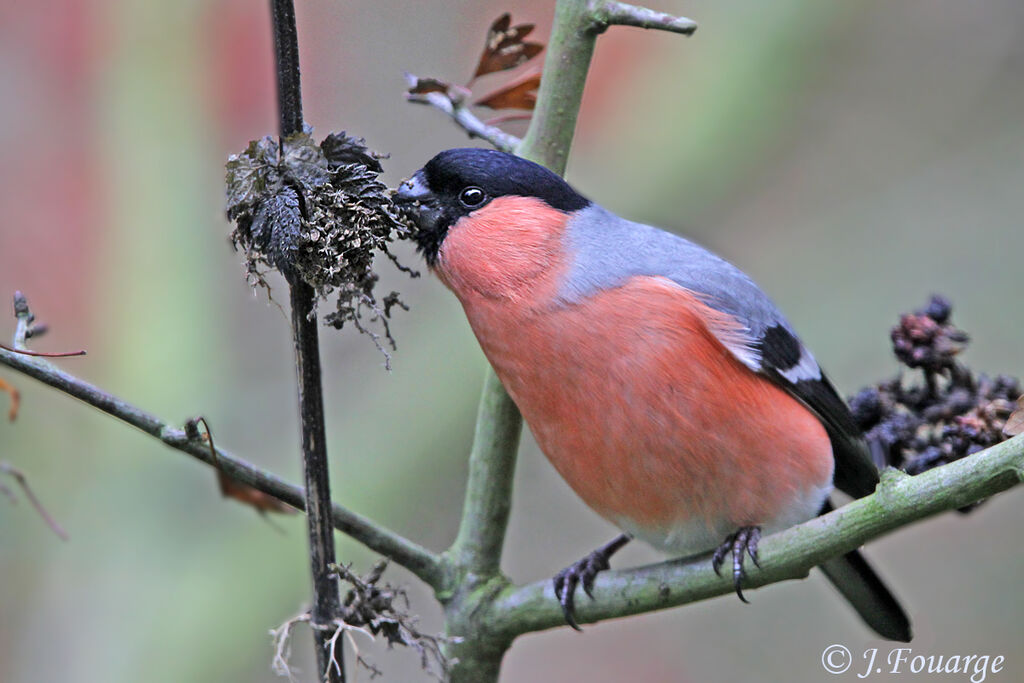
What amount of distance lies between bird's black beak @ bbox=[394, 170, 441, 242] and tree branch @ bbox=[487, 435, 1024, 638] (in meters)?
0.85

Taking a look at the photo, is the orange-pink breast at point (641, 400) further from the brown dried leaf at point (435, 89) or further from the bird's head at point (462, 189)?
the brown dried leaf at point (435, 89)

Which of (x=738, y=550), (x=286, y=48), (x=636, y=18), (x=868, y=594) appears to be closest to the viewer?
(x=286, y=48)

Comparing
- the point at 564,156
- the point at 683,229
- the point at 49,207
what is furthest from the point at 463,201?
the point at 49,207

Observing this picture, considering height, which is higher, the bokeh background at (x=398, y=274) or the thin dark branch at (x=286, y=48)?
the thin dark branch at (x=286, y=48)

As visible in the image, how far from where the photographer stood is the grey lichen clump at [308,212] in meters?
1.80

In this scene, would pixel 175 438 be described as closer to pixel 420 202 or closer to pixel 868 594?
pixel 420 202

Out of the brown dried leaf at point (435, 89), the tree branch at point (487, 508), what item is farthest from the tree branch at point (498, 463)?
the brown dried leaf at point (435, 89)

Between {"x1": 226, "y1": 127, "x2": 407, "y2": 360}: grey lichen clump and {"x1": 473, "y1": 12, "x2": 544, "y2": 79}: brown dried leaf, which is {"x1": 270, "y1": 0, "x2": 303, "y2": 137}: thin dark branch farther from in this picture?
{"x1": 473, "y1": 12, "x2": 544, "y2": 79}: brown dried leaf

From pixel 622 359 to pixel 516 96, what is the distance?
25.0 inches

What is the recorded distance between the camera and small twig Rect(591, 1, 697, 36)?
2.13 meters

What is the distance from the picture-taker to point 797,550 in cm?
203

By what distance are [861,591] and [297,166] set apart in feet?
6.43

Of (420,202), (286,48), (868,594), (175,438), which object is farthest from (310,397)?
(868,594)

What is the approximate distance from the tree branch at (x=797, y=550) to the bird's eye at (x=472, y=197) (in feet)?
2.86
